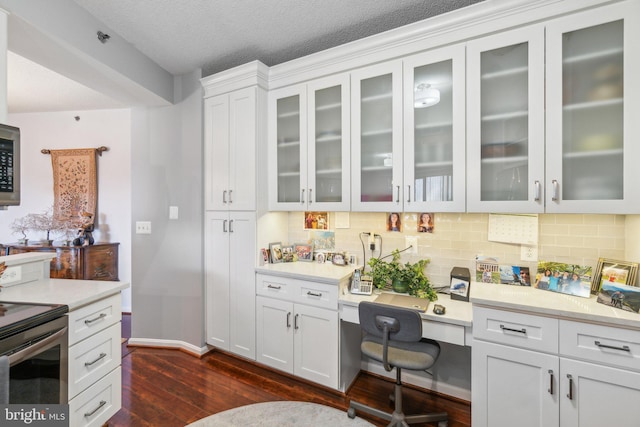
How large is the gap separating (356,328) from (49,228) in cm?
422

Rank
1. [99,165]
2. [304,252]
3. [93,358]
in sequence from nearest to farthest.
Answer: [93,358], [304,252], [99,165]

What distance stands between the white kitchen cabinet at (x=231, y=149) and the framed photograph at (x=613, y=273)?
94.5 inches

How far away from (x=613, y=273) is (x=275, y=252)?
228 cm

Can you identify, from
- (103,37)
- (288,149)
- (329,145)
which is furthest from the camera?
(288,149)

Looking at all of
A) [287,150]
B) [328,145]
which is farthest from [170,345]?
[328,145]

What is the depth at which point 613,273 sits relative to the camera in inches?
62.3

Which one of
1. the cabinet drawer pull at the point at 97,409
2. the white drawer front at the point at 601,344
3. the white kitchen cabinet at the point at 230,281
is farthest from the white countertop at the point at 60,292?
the white drawer front at the point at 601,344

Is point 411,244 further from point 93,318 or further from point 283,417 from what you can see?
point 93,318

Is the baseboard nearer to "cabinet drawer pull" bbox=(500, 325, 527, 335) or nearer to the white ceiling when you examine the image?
"cabinet drawer pull" bbox=(500, 325, 527, 335)

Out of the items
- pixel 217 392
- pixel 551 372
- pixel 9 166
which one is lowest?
pixel 217 392

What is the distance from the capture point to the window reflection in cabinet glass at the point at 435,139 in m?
1.88

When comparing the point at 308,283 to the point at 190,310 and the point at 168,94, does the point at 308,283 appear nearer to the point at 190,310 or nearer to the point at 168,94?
the point at 190,310

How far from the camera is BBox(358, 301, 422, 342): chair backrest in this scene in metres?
1.56

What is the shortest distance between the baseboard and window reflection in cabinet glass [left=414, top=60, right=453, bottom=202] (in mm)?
2449
